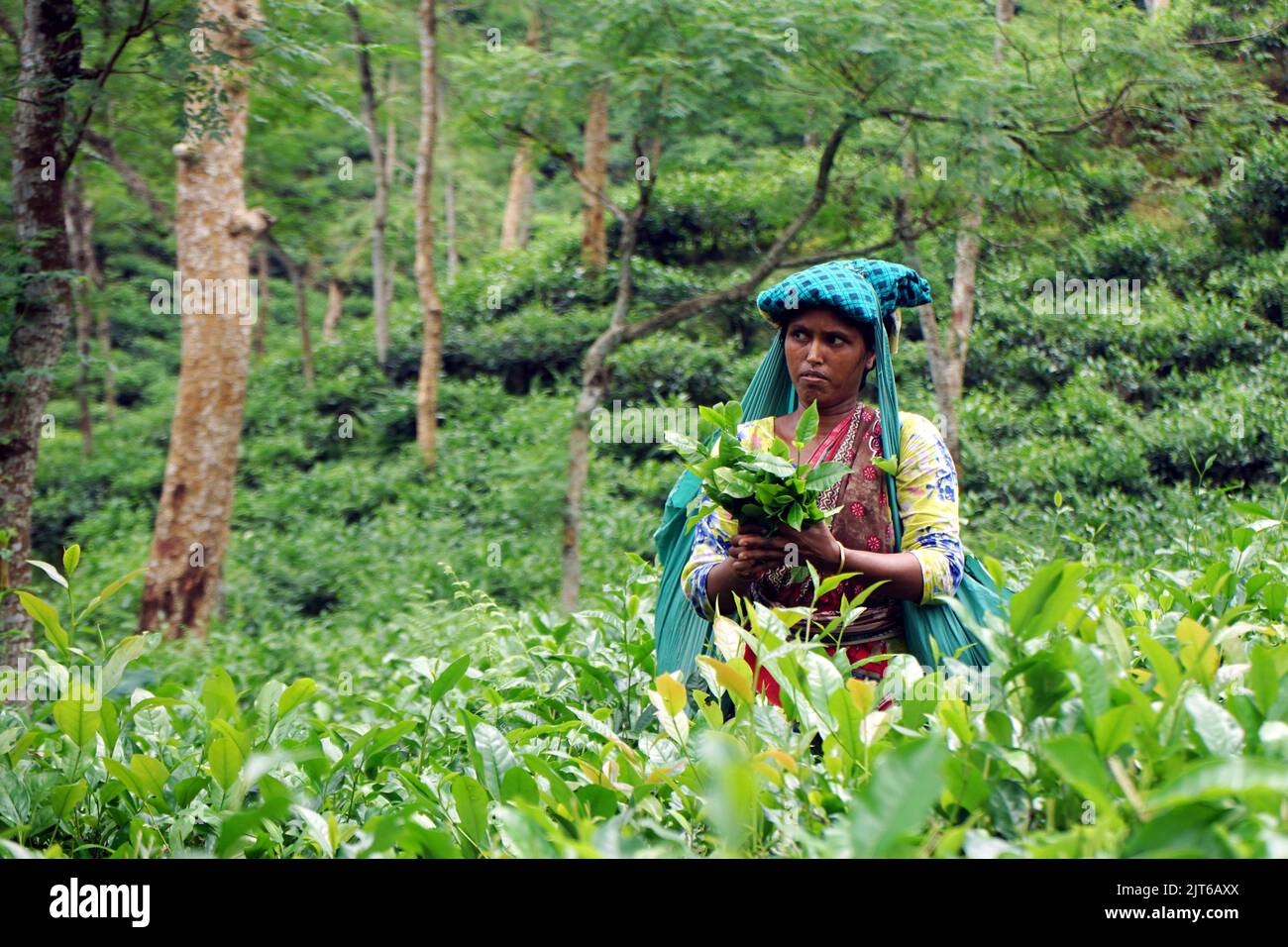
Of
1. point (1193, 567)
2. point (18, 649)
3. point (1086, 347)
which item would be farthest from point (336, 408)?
point (1193, 567)

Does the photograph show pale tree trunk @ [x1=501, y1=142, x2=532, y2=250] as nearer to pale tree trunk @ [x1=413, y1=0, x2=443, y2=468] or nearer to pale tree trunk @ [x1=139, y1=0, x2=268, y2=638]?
pale tree trunk @ [x1=413, y1=0, x2=443, y2=468]

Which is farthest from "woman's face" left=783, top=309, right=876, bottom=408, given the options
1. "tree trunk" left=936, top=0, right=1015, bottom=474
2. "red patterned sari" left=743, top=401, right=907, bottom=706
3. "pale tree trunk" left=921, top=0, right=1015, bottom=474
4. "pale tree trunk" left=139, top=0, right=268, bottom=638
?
"pale tree trunk" left=139, top=0, right=268, bottom=638

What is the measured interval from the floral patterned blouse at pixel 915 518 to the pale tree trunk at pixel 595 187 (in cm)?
659

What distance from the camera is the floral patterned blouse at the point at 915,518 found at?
2227mm

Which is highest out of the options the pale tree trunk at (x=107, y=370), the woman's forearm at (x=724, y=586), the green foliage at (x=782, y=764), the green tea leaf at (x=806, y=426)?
the pale tree trunk at (x=107, y=370)

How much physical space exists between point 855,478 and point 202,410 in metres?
5.80

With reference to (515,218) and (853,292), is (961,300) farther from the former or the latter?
(515,218)

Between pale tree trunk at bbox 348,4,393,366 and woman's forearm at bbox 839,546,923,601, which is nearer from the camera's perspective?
woman's forearm at bbox 839,546,923,601

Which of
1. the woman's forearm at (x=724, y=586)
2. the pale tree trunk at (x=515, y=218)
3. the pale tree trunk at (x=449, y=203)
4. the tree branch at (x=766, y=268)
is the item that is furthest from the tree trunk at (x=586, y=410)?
the pale tree trunk at (x=515, y=218)

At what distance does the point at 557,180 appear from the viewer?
74.4 feet

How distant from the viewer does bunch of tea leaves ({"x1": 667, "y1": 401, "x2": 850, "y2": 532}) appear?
1.83 metres

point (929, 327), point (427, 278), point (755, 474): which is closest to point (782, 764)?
point (755, 474)

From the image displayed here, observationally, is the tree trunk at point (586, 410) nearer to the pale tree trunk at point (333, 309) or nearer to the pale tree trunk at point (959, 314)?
the pale tree trunk at point (959, 314)

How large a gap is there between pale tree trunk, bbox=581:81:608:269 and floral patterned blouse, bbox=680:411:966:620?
6.59 metres
